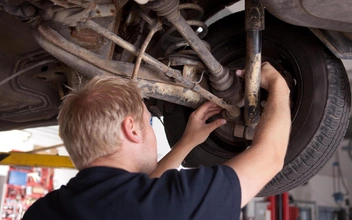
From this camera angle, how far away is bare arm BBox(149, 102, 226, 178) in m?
1.25

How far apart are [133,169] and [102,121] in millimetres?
121

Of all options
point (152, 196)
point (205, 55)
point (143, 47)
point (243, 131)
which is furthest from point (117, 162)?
point (243, 131)

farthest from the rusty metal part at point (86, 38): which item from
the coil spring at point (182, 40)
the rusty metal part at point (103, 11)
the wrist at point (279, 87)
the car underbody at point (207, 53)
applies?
the wrist at point (279, 87)

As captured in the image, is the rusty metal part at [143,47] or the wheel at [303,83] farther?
the wheel at [303,83]

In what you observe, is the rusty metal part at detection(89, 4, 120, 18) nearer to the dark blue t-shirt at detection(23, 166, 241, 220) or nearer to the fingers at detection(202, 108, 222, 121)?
the dark blue t-shirt at detection(23, 166, 241, 220)

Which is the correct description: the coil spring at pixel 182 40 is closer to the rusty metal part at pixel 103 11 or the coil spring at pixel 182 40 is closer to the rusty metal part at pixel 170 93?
the rusty metal part at pixel 170 93

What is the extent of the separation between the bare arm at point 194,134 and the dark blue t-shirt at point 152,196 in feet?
1.44

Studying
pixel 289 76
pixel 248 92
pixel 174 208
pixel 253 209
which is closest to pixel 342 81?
pixel 289 76

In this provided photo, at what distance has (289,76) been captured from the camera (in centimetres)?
125

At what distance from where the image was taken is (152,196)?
0.73m

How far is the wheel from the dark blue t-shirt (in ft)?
1.58

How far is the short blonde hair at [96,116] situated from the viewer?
0.87 meters

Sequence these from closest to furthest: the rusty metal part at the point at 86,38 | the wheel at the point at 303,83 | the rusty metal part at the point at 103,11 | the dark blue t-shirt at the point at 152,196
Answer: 1. the dark blue t-shirt at the point at 152,196
2. the rusty metal part at the point at 103,11
3. the rusty metal part at the point at 86,38
4. the wheel at the point at 303,83

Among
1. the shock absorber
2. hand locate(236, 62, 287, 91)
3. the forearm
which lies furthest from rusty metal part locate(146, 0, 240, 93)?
the forearm
